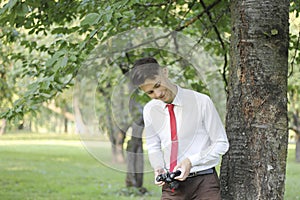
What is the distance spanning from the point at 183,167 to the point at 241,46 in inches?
39.0

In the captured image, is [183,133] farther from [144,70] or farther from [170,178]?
[144,70]

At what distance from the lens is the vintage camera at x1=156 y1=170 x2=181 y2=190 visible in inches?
101

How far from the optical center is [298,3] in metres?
4.61

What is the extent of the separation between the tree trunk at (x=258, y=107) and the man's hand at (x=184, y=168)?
2.04ft

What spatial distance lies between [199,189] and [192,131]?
0.32 meters

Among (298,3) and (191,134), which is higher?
(298,3)

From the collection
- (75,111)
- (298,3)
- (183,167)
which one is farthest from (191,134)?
(298,3)

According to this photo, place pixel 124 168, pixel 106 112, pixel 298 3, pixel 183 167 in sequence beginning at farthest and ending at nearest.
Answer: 1. pixel 298 3
2. pixel 106 112
3. pixel 124 168
4. pixel 183 167

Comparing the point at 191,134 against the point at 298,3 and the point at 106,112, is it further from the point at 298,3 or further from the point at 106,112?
the point at 298,3

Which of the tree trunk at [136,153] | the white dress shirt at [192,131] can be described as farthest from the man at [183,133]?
the tree trunk at [136,153]

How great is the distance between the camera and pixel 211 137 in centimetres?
264

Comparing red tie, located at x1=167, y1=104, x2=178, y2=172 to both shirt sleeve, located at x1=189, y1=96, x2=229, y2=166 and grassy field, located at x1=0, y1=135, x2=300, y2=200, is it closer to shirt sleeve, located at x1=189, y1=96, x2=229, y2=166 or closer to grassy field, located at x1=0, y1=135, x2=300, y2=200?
shirt sleeve, located at x1=189, y1=96, x2=229, y2=166

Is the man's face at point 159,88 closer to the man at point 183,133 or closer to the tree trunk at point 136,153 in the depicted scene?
the man at point 183,133

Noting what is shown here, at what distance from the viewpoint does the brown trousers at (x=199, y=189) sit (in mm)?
2707
